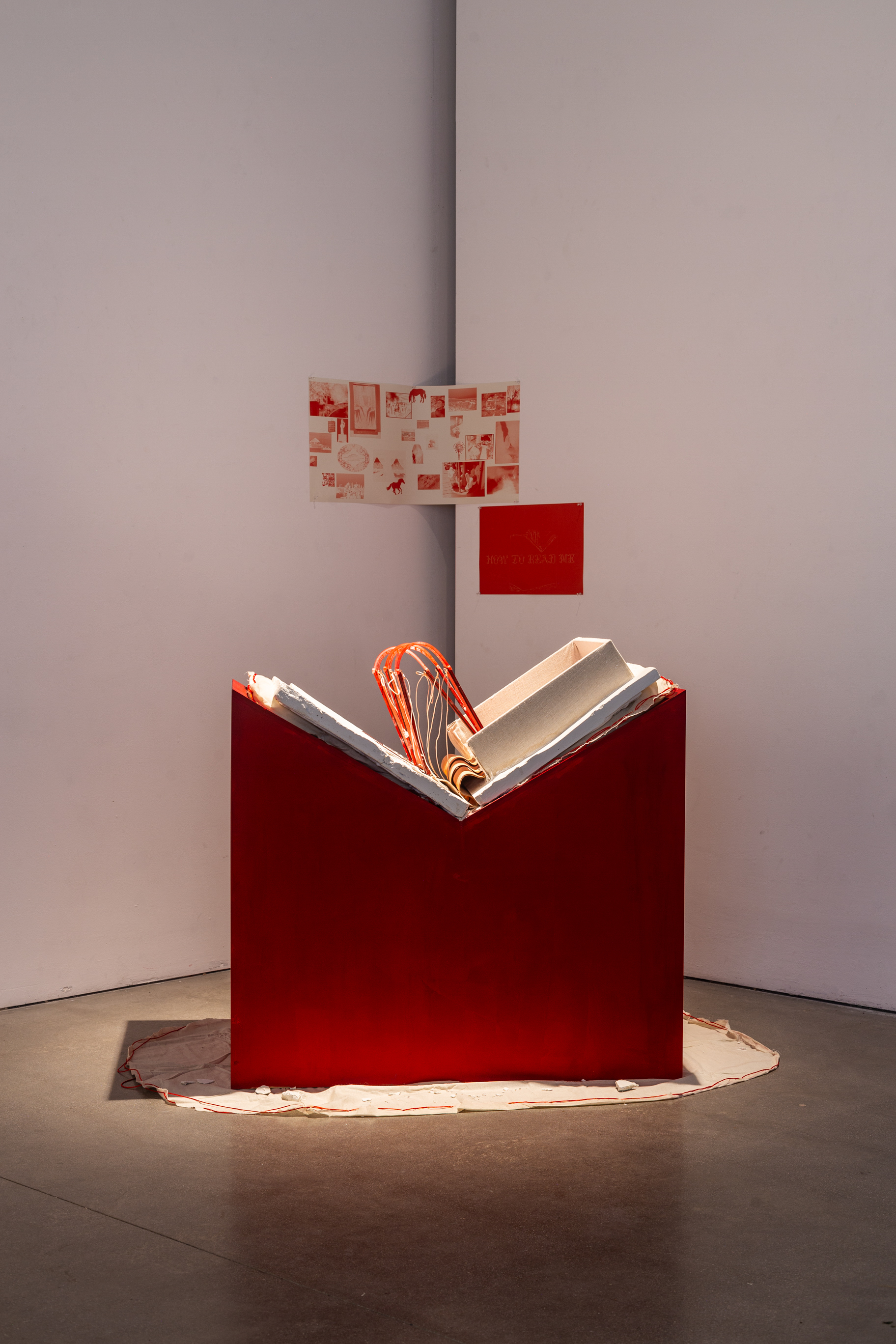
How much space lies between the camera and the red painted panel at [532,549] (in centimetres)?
440

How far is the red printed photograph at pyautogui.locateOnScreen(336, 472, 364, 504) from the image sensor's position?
14.9 ft

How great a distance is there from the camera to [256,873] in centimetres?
298

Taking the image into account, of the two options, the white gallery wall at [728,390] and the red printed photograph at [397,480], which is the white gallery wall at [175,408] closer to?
the red printed photograph at [397,480]

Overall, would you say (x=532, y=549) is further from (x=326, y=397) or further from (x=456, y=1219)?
(x=456, y=1219)

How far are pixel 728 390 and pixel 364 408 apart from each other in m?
1.27

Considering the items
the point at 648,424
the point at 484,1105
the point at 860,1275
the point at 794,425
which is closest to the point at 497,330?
the point at 648,424

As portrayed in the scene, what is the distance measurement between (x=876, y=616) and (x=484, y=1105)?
1813mm

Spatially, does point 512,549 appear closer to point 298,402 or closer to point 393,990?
point 298,402

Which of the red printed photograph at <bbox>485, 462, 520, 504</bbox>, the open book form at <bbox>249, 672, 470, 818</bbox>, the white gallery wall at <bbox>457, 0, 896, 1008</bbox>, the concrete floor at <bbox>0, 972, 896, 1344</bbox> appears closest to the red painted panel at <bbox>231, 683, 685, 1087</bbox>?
the open book form at <bbox>249, 672, 470, 818</bbox>

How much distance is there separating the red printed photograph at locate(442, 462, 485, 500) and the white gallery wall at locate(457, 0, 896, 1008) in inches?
7.2

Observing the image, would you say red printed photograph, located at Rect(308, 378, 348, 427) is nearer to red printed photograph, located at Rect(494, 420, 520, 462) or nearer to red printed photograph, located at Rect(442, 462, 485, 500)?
red printed photograph, located at Rect(442, 462, 485, 500)

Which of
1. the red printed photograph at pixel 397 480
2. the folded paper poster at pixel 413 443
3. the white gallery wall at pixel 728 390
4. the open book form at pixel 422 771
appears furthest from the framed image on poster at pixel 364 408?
the open book form at pixel 422 771

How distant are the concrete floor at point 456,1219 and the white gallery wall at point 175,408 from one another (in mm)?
948

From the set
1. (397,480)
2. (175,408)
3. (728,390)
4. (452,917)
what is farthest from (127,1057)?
(728,390)
